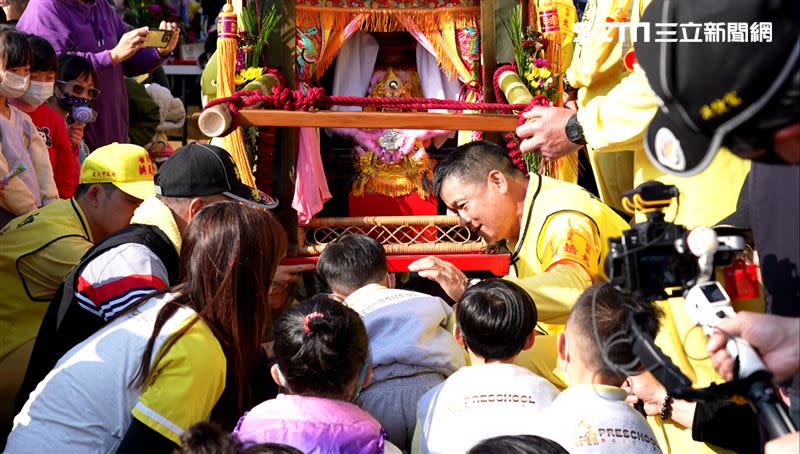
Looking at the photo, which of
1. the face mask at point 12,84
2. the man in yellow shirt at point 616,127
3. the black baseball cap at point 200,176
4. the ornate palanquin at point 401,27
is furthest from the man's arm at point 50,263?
the ornate palanquin at point 401,27

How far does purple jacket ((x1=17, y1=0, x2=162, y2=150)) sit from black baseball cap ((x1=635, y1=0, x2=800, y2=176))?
4.72 metres

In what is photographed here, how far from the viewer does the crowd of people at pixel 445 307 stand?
1637mm

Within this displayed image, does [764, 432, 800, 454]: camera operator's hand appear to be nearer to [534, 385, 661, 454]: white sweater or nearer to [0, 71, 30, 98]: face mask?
[534, 385, 661, 454]: white sweater

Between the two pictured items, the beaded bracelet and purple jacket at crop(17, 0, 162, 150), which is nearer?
the beaded bracelet

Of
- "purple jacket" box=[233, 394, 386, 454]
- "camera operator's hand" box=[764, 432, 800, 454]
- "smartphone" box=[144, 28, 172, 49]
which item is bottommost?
"purple jacket" box=[233, 394, 386, 454]

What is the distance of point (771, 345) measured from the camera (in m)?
1.63

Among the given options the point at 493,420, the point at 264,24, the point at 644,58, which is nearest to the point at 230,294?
the point at 493,420

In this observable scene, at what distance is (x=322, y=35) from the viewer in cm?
529

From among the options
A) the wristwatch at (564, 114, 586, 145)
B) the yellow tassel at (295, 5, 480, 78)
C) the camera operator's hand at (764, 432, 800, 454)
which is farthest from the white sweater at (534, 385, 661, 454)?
the yellow tassel at (295, 5, 480, 78)

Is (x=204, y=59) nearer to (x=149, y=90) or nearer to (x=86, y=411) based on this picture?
(x=149, y=90)

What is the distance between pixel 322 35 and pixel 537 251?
207 centimetres

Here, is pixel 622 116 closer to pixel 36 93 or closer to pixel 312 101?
pixel 312 101

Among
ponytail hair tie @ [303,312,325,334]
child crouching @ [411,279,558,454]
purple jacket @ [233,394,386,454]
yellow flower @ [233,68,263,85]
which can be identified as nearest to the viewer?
purple jacket @ [233,394,386,454]

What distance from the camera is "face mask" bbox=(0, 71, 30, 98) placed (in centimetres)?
450
